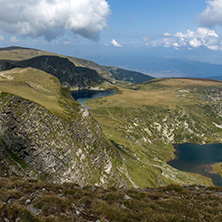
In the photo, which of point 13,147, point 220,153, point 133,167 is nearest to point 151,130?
point 220,153

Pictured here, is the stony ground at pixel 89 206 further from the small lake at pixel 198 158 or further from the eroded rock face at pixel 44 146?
the small lake at pixel 198 158

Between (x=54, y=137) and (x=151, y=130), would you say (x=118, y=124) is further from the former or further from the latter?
(x=54, y=137)

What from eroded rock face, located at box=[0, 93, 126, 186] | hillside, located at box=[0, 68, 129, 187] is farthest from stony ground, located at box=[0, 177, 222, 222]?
eroded rock face, located at box=[0, 93, 126, 186]

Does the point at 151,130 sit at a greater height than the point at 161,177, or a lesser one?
greater

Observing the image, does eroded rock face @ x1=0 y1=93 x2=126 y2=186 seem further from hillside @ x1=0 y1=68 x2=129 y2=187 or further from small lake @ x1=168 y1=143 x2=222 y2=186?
small lake @ x1=168 y1=143 x2=222 y2=186

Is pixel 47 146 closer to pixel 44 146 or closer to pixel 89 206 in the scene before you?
pixel 44 146

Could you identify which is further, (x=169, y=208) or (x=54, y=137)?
(x=54, y=137)
